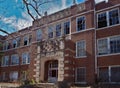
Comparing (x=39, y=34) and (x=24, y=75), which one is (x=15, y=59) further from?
(x=39, y=34)

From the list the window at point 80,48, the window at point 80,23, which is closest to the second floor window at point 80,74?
the window at point 80,48

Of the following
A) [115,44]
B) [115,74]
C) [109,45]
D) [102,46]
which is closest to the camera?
[115,74]

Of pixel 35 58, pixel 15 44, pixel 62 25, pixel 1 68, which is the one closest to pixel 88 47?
pixel 62 25

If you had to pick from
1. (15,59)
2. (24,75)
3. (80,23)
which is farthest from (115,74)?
(15,59)

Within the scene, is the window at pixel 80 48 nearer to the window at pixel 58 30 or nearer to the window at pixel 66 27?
the window at pixel 66 27

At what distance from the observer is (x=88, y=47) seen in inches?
1101

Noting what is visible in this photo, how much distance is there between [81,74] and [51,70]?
570 cm

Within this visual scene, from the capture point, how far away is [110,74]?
25266 millimetres

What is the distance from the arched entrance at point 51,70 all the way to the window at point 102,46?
760 cm

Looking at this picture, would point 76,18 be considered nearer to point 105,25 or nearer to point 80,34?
point 80,34

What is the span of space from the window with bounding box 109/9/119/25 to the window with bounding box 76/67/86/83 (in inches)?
273

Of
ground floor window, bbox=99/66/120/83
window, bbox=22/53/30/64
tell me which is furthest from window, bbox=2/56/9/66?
ground floor window, bbox=99/66/120/83

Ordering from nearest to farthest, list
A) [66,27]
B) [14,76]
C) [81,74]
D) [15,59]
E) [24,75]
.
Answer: [81,74]
[66,27]
[24,75]
[14,76]
[15,59]

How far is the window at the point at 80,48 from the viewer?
1127 inches
